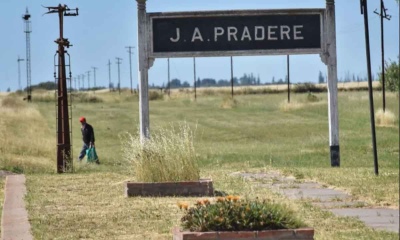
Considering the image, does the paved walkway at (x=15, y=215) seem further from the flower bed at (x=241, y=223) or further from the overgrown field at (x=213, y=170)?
the flower bed at (x=241, y=223)

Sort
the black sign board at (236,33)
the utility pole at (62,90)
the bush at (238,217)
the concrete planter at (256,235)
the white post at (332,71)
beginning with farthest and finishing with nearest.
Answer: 1. the utility pole at (62,90)
2. the white post at (332,71)
3. the black sign board at (236,33)
4. the bush at (238,217)
5. the concrete planter at (256,235)

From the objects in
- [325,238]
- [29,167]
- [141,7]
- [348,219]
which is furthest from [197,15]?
[325,238]

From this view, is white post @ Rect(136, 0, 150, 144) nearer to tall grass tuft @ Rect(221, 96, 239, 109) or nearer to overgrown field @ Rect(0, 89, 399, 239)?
overgrown field @ Rect(0, 89, 399, 239)

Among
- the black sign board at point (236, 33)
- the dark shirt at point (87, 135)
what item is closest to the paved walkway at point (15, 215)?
the black sign board at point (236, 33)

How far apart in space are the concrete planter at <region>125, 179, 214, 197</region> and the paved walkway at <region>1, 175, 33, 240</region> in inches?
73.3

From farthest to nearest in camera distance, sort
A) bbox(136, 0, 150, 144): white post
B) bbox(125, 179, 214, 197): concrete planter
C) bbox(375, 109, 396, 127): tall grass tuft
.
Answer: bbox(375, 109, 396, 127): tall grass tuft < bbox(136, 0, 150, 144): white post < bbox(125, 179, 214, 197): concrete planter

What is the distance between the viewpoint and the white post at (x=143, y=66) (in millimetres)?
21734

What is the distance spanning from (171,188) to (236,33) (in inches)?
247

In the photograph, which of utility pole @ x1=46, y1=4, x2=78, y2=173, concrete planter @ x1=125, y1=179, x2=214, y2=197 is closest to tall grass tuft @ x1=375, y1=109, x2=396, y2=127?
utility pole @ x1=46, y1=4, x2=78, y2=173

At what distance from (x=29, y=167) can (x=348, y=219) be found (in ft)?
51.1

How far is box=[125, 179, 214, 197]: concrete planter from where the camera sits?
16.9m

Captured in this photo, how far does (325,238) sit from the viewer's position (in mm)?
11555

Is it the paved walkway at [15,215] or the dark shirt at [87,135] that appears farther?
the dark shirt at [87,135]

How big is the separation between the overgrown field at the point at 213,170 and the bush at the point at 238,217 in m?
0.73
